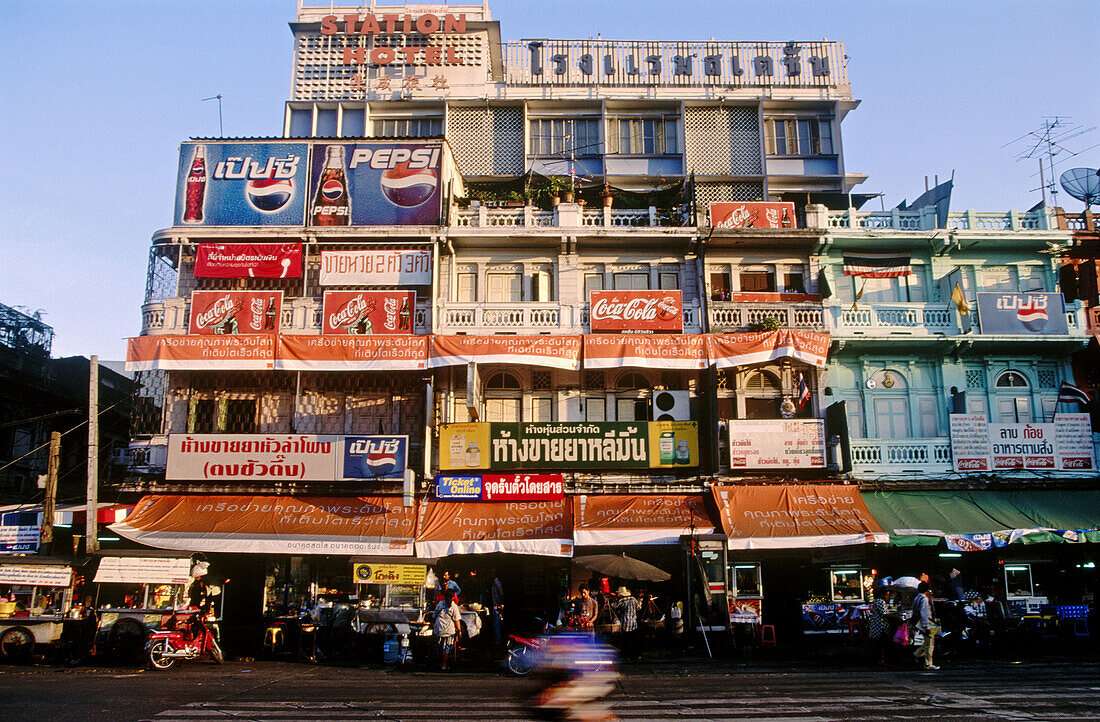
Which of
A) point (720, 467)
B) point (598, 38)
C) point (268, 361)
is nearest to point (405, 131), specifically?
point (598, 38)

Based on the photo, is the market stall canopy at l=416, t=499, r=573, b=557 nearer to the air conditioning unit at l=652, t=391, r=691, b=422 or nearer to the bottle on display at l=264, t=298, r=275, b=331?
the air conditioning unit at l=652, t=391, r=691, b=422

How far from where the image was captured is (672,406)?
23.8m

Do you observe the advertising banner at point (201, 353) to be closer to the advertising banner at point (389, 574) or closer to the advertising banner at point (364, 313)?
the advertising banner at point (364, 313)

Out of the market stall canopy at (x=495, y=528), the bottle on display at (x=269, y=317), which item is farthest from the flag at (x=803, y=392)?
the bottle on display at (x=269, y=317)

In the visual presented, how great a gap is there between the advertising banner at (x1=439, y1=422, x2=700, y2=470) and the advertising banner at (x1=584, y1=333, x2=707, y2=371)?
1.67m

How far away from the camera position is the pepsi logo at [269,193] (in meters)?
24.7

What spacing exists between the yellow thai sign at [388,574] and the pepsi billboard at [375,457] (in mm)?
2863

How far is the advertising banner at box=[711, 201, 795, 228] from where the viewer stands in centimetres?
2469

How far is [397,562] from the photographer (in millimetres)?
19641

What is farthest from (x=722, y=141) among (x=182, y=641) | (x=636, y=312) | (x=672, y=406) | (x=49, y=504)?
(x=49, y=504)

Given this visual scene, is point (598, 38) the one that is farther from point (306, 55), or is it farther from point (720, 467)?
point (720, 467)

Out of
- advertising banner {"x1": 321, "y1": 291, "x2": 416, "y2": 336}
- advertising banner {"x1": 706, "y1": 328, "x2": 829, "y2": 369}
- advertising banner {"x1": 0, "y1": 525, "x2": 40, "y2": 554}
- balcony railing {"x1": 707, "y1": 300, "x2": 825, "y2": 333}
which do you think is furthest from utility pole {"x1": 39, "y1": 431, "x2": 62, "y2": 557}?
balcony railing {"x1": 707, "y1": 300, "x2": 825, "y2": 333}

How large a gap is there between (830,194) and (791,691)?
66.8 feet

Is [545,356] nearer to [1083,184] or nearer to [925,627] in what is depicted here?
[925,627]
